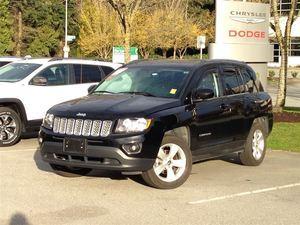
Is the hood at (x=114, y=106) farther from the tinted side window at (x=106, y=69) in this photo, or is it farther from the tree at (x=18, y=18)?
the tree at (x=18, y=18)

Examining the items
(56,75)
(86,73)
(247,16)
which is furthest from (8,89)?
(247,16)

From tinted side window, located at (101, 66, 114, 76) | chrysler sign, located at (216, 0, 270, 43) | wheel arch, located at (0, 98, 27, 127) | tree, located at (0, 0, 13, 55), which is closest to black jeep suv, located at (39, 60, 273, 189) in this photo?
wheel arch, located at (0, 98, 27, 127)

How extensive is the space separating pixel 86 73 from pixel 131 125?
6.13 metres

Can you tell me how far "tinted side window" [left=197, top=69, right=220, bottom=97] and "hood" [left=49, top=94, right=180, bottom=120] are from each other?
0.78m

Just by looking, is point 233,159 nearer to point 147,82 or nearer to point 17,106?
point 147,82

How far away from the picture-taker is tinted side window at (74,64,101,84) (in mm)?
13398

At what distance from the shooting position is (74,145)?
25.5 feet

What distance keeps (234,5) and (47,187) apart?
10711mm

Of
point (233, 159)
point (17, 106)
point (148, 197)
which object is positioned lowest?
point (233, 159)

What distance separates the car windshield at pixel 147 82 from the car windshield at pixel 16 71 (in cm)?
374

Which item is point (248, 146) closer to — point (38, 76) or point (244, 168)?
point (244, 168)

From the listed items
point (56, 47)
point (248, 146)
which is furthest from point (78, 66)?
point (56, 47)

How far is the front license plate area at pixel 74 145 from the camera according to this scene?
7695mm

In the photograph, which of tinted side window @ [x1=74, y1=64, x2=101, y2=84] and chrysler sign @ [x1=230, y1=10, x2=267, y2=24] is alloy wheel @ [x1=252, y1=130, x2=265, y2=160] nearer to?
tinted side window @ [x1=74, y1=64, x2=101, y2=84]
